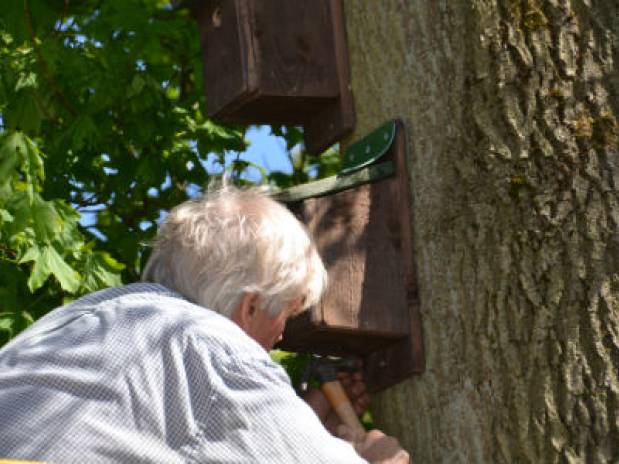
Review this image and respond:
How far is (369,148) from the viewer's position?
9.55ft

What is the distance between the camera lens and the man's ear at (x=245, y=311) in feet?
7.95

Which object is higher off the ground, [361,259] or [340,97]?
[340,97]

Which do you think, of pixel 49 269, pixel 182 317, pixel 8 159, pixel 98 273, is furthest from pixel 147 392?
pixel 8 159

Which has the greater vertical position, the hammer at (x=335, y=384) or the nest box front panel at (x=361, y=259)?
the nest box front panel at (x=361, y=259)

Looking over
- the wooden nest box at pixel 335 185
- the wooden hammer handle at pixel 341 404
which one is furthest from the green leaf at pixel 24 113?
the wooden hammer handle at pixel 341 404

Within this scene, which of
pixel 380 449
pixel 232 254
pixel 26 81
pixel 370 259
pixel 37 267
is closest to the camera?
pixel 232 254

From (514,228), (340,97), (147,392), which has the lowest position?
(147,392)

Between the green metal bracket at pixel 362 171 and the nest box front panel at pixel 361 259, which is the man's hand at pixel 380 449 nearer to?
the nest box front panel at pixel 361 259

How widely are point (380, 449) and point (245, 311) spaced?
464 mm

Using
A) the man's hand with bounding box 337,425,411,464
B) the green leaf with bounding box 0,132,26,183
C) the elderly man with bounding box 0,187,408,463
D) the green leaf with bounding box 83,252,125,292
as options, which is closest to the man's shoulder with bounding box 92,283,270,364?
the elderly man with bounding box 0,187,408,463

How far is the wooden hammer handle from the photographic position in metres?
2.83

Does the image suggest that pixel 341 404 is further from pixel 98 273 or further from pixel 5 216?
pixel 5 216

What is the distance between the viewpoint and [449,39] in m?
2.69

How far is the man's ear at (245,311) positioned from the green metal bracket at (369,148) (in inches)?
21.8
